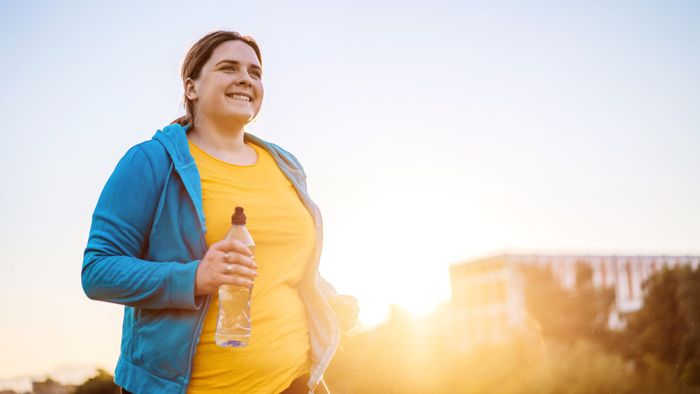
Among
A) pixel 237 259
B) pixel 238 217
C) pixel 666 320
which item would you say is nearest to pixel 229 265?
pixel 237 259

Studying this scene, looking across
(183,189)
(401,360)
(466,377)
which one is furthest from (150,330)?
(466,377)

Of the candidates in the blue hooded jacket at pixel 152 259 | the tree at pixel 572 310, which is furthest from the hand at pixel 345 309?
the tree at pixel 572 310

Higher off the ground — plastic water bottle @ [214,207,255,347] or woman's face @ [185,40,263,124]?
woman's face @ [185,40,263,124]

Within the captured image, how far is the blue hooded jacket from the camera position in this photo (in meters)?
2.22

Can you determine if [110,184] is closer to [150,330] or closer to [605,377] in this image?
[150,330]

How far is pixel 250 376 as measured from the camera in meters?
2.44

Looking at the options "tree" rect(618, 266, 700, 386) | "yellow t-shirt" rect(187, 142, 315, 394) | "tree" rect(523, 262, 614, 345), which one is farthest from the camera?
"tree" rect(523, 262, 614, 345)

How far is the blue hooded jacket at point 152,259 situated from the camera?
2.22 meters

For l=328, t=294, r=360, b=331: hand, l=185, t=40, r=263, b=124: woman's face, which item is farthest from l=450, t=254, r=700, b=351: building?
l=185, t=40, r=263, b=124: woman's face

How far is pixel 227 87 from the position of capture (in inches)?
105

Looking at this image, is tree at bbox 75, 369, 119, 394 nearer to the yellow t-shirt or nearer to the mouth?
the yellow t-shirt

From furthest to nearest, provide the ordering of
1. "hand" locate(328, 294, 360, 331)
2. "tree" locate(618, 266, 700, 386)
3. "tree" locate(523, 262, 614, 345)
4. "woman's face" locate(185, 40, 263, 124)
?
"tree" locate(523, 262, 614, 345) → "tree" locate(618, 266, 700, 386) → "hand" locate(328, 294, 360, 331) → "woman's face" locate(185, 40, 263, 124)

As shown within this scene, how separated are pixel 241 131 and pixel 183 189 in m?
Result: 0.43

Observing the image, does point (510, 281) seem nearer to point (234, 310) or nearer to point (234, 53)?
point (234, 53)
